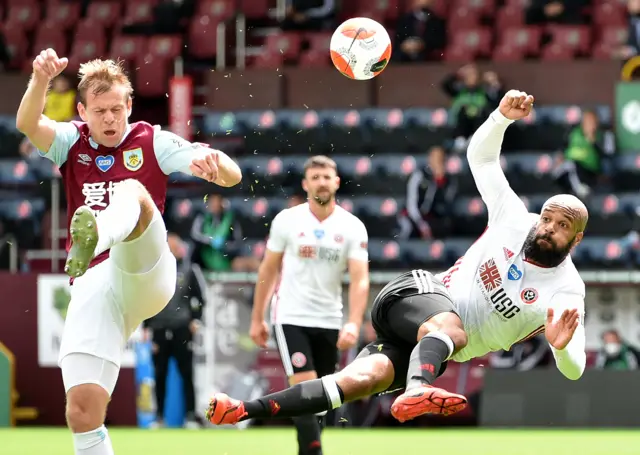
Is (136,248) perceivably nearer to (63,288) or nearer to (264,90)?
(63,288)

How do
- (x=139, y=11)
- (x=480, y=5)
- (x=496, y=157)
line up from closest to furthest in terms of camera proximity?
(x=496, y=157) → (x=480, y=5) → (x=139, y=11)

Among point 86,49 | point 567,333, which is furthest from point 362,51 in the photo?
point 86,49

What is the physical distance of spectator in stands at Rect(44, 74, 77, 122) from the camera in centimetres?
1764

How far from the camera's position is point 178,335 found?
14.4m

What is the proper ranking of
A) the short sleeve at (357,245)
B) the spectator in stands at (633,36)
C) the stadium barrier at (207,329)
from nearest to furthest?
1. the short sleeve at (357,245)
2. the stadium barrier at (207,329)
3. the spectator in stands at (633,36)

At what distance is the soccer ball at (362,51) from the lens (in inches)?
331

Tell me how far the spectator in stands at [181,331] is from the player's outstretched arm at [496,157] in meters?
7.42

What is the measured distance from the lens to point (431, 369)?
21.1ft

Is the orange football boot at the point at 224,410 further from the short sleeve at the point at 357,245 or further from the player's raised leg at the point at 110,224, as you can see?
the short sleeve at the point at 357,245

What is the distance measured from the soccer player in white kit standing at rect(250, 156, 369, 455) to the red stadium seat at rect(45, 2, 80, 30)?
40.3 feet

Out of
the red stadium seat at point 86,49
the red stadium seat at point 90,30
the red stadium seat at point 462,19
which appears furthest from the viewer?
the red stadium seat at point 90,30

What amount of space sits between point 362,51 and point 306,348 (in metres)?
2.27
